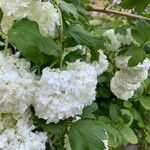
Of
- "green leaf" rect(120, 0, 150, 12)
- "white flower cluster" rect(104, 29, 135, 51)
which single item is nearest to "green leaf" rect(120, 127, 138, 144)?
"white flower cluster" rect(104, 29, 135, 51)

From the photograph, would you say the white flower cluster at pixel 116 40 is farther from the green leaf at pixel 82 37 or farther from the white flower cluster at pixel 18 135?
the white flower cluster at pixel 18 135

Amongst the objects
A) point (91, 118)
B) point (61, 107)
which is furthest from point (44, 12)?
point (91, 118)

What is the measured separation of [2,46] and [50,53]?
0.68ft

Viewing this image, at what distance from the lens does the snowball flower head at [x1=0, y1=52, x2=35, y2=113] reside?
3.58 ft

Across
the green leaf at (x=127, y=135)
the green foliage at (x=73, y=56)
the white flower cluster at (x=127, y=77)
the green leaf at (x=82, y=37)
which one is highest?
the green leaf at (x=82, y=37)

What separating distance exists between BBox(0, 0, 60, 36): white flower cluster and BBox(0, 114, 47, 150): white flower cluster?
8.5 inches

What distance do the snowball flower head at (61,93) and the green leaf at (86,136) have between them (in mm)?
93

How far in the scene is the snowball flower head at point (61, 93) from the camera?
3.63 feet

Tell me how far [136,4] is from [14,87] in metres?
0.65

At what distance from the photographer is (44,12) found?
3.81 feet

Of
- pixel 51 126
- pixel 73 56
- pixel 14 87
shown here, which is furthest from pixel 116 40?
pixel 14 87

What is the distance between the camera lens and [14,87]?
3.57 feet

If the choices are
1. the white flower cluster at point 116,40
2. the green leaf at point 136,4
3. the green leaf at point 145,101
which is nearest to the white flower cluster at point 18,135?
the green leaf at point 136,4

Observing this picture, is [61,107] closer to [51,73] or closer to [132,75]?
[51,73]
